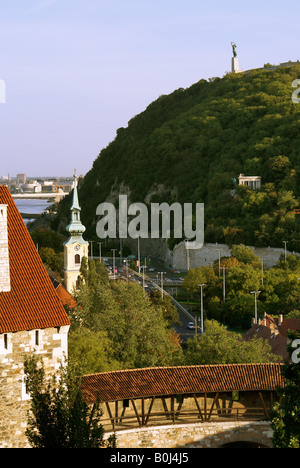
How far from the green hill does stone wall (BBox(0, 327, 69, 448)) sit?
7555cm

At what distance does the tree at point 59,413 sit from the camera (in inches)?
754

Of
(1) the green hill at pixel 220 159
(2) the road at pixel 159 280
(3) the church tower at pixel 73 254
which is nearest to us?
(2) the road at pixel 159 280

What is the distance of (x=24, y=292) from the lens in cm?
2108

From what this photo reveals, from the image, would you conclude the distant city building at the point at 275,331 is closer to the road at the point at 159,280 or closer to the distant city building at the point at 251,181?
the road at the point at 159,280

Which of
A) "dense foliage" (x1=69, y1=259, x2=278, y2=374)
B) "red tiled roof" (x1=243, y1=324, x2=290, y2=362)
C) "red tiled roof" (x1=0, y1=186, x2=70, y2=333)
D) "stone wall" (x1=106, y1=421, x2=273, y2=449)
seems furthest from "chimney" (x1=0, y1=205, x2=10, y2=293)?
"red tiled roof" (x1=243, y1=324, x2=290, y2=362)

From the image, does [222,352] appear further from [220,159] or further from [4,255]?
[220,159]

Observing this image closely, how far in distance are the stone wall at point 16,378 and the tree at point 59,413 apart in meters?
0.23

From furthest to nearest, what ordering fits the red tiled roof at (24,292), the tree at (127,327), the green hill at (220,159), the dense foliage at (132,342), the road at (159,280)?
the green hill at (220,159) < the road at (159,280) < the tree at (127,327) < the dense foliage at (132,342) < the red tiled roof at (24,292)

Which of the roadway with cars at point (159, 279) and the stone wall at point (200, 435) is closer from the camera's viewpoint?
the stone wall at point (200, 435)

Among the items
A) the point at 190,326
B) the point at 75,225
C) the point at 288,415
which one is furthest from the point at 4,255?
the point at 75,225

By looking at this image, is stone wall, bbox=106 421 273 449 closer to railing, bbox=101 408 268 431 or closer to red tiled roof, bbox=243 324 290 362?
railing, bbox=101 408 268 431

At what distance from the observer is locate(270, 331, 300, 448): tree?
21.2 meters

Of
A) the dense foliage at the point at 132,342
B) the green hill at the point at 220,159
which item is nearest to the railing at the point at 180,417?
the dense foliage at the point at 132,342

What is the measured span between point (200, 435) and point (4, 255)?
8709mm
